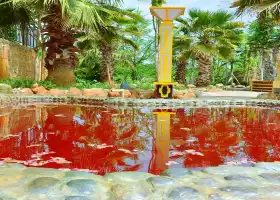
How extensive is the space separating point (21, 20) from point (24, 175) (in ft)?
37.9

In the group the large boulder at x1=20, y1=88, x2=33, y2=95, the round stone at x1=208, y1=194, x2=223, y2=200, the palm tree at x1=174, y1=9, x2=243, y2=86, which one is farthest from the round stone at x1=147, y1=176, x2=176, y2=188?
the palm tree at x1=174, y1=9, x2=243, y2=86

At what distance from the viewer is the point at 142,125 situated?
200 inches

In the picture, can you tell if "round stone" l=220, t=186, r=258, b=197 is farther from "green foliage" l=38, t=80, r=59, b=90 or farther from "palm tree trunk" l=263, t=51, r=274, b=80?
"palm tree trunk" l=263, t=51, r=274, b=80

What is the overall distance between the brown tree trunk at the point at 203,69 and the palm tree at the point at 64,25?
263 inches

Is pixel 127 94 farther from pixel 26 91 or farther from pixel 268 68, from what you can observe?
pixel 268 68

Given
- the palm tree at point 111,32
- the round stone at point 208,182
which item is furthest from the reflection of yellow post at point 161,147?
the palm tree at point 111,32

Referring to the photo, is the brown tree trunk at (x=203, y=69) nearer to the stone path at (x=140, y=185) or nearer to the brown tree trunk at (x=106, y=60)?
the brown tree trunk at (x=106, y=60)

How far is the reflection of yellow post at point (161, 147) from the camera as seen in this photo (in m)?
2.87

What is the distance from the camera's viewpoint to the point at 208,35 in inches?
609

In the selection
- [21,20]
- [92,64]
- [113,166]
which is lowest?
[113,166]

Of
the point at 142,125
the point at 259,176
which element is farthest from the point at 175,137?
the point at 259,176

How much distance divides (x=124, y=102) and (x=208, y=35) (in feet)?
28.8

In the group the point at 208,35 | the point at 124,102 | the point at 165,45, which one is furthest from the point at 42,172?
the point at 208,35

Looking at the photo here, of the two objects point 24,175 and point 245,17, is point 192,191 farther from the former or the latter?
point 245,17
